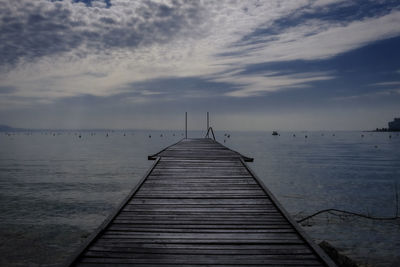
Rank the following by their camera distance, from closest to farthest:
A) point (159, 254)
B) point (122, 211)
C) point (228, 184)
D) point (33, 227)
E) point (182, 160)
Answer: point (159, 254) → point (122, 211) → point (228, 184) → point (182, 160) → point (33, 227)

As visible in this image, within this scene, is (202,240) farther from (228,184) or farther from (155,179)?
(155,179)

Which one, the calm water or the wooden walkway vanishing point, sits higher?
the wooden walkway vanishing point

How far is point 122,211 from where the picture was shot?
22.4 ft

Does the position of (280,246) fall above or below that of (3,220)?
above

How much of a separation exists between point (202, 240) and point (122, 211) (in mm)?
2489

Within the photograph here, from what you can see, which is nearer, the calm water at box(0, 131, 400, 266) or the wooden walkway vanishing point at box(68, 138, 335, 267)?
the wooden walkway vanishing point at box(68, 138, 335, 267)

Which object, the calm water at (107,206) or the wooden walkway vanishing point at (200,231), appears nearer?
the wooden walkway vanishing point at (200,231)

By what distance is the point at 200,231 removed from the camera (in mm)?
5734

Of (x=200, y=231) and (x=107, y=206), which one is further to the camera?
(x=107, y=206)

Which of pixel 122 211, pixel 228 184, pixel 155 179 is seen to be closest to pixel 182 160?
pixel 155 179

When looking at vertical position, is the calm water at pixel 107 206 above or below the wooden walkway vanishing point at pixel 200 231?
below

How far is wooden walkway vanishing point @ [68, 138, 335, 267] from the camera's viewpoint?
4.63m

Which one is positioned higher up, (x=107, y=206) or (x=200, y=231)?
(x=200, y=231)

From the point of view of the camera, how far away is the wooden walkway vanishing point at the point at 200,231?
4629 millimetres
